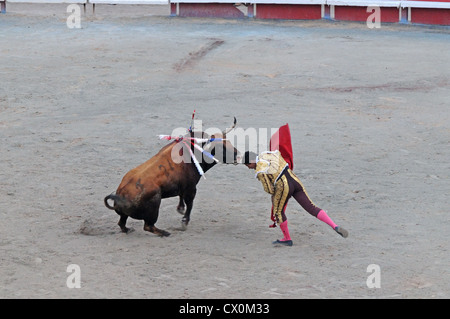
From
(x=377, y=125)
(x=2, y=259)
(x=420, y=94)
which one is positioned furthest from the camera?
(x=420, y=94)

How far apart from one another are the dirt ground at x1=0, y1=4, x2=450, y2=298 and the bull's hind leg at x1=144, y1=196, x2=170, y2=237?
0.08 metres

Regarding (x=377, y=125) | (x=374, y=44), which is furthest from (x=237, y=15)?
(x=377, y=125)

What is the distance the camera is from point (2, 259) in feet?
23.1

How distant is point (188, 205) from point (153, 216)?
447 millimetres

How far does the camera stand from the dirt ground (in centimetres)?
688

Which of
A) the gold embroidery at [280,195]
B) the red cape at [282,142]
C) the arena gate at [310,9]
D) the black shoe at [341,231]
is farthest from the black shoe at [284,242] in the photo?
the arena gate at [310,9]

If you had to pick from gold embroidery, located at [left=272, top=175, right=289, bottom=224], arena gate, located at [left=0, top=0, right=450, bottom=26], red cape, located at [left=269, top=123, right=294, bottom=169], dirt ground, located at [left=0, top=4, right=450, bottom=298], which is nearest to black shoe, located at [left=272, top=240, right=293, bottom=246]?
dirt ground, located at [left=0, top=4, right=450, bottom=298]

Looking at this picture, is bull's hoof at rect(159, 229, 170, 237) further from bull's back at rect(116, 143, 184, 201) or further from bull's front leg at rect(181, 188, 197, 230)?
bull's back at rect(116, 143, 184, 201)

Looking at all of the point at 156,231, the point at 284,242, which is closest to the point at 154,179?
the point at 156,231

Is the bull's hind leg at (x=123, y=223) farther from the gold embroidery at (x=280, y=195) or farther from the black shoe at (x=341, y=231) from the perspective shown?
the black shoe at (x=341, y=231)

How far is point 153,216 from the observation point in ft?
24.7

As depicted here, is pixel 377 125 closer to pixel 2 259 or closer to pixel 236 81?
pixel 236 81
